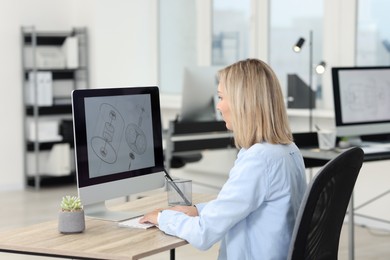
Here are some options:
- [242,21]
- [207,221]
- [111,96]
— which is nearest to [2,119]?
[242,21]

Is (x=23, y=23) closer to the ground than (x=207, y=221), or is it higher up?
higher up

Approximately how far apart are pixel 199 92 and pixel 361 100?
1347 mm

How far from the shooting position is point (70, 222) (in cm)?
234

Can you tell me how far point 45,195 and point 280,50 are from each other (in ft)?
8.20

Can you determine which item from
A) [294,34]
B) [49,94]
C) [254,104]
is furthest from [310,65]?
[254,104]

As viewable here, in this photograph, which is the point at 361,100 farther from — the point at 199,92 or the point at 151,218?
the point at 151,218

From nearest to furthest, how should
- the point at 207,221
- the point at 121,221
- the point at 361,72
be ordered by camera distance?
the point at 207,221
the point at 121,221
the point at 361,72

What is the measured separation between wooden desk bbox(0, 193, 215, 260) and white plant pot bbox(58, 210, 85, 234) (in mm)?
18

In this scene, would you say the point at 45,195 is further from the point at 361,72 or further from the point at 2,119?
the point at 361,72

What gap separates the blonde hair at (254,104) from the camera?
2.17m

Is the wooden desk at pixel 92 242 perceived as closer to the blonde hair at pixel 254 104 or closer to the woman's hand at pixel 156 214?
the woman's hand at pixel 156 214

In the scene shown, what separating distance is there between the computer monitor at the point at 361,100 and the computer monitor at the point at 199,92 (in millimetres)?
1252

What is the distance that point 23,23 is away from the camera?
23.9 ft

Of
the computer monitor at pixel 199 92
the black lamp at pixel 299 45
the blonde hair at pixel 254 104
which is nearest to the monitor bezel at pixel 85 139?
the blonde hair at pixel 254 104
